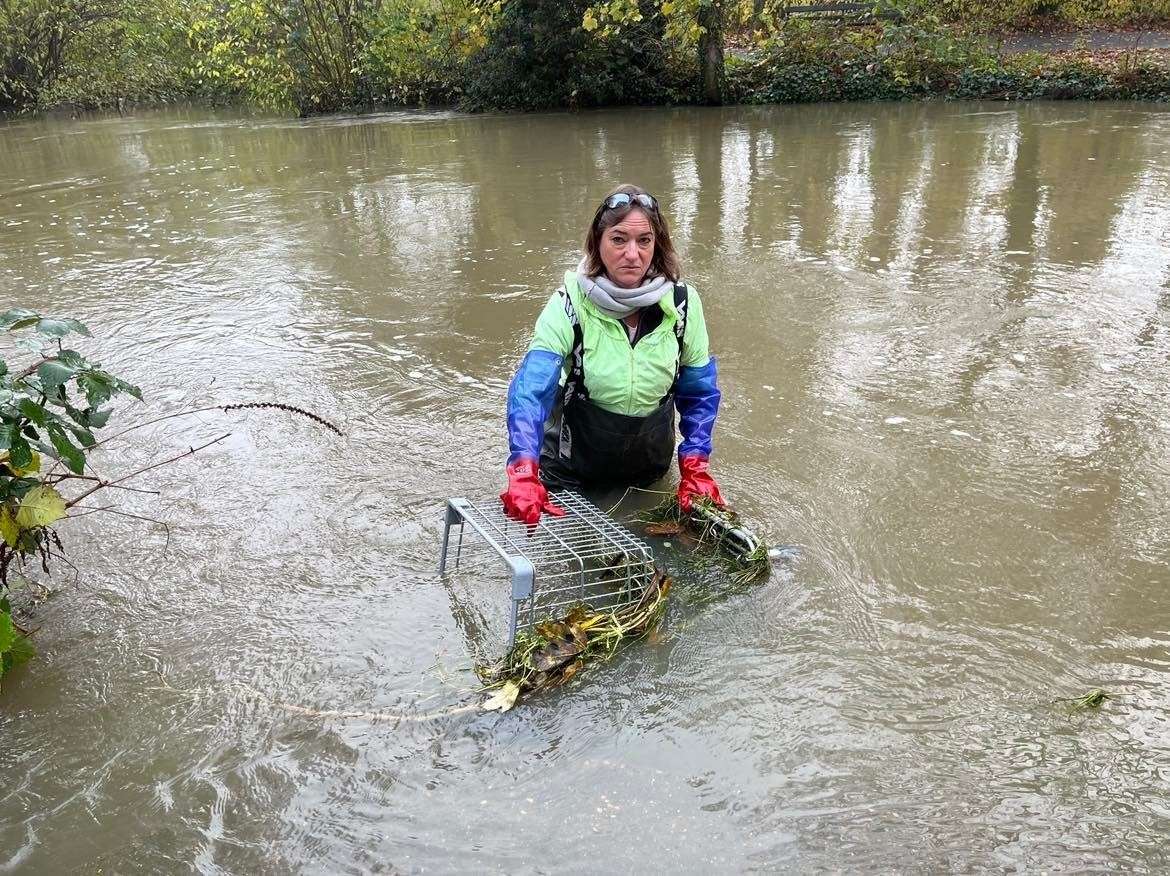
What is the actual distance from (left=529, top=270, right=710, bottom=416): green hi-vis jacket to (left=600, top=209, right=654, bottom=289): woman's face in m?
0.14

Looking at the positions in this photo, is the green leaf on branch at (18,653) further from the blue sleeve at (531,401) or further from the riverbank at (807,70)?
the riverbank at (807,70)

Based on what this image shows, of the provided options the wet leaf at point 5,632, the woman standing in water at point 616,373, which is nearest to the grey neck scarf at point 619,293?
the woman standing in water at point 616,373

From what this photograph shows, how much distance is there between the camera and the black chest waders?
3375 millimetres

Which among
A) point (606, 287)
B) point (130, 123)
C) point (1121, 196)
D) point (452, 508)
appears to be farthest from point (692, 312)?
point (130, 123)

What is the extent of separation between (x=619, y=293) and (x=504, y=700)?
58.9 inches

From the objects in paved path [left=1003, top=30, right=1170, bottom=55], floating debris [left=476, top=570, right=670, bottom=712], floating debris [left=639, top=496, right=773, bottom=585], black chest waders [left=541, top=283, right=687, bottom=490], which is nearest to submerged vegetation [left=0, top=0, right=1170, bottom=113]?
paved path [left=1003, top=30, right=1170, bottom=55]

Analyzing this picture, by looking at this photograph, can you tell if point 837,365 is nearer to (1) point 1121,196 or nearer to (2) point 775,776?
(2) point 775,776

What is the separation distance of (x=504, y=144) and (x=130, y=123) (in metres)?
11.7

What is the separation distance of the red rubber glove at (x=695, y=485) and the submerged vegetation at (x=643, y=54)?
36.8ft

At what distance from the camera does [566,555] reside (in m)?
3.20

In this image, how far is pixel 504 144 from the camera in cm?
1324

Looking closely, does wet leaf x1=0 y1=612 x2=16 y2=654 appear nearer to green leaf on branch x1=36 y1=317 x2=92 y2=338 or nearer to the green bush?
green leaf on branch x1=36 y1=317 x2=92 y2=338

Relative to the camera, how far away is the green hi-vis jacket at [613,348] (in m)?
3.26

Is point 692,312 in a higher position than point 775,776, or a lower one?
higher
